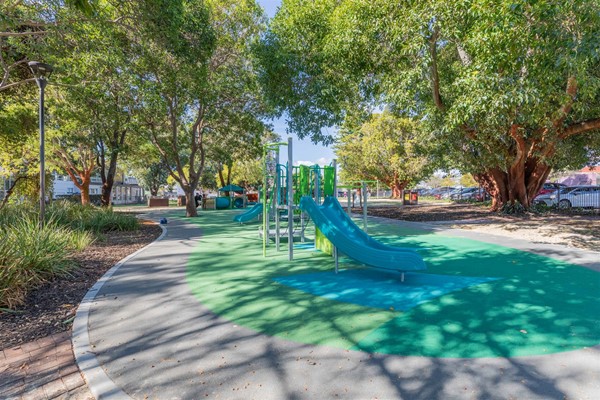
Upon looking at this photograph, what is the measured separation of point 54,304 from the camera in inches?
193

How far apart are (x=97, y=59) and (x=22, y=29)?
3427 mm

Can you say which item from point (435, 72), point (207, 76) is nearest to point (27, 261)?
Result: point (435, 72)

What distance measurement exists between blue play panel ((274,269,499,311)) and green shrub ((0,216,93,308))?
384 centimetres

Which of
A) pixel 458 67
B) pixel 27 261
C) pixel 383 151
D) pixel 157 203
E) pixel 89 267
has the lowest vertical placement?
pixel 89 267

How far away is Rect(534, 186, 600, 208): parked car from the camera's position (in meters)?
19.9

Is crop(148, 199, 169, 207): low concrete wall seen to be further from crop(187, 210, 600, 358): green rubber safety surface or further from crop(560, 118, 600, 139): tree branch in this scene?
crop(560, 118, 600, 139): tree branch

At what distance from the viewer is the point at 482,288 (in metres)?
5.36

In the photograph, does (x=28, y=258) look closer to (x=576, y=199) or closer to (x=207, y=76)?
(x=207, y=76)

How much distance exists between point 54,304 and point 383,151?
36758 mm

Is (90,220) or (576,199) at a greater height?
(576,199)

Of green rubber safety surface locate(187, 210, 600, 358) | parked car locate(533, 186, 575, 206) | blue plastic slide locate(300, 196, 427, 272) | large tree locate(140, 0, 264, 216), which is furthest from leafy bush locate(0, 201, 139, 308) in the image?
parked car locate(533, 186, 575, 206)

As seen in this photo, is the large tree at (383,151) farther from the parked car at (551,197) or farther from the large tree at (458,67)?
the large tree at (458,67)

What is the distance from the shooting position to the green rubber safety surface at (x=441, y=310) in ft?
11.5

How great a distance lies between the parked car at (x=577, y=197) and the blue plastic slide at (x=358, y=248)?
2018cm
